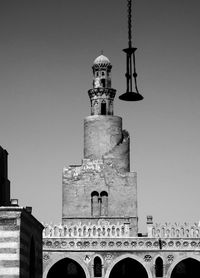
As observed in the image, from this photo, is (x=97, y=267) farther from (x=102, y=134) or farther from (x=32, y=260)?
(x=32, y=260)

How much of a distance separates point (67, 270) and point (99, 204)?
4803 millimetres

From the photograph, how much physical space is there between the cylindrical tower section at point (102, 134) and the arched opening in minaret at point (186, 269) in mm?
8822

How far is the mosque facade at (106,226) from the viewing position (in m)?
39.3

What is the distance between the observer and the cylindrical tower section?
45.0m

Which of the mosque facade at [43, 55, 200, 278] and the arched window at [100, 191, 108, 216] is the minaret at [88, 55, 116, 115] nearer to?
the mosque facade at [43, 55, 200, 278]

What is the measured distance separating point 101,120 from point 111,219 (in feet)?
21.9

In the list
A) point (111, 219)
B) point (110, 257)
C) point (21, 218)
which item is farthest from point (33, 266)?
point (111, 219)

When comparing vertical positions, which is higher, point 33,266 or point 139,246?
point 139,246

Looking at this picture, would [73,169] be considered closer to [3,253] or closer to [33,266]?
[33,266]

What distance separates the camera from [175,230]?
39.7 meters

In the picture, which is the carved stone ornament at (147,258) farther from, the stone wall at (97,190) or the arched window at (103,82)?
the arched window at (103,82)

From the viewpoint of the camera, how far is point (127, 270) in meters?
42.2

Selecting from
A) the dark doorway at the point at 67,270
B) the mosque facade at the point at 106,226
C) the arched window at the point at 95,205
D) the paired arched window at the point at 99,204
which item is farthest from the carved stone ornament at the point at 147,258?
the arched window at the point at 95,205

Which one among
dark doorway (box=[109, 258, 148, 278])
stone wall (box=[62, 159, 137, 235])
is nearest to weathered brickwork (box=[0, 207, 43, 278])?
dark doorway (box=[109, 258, 148, 278])
